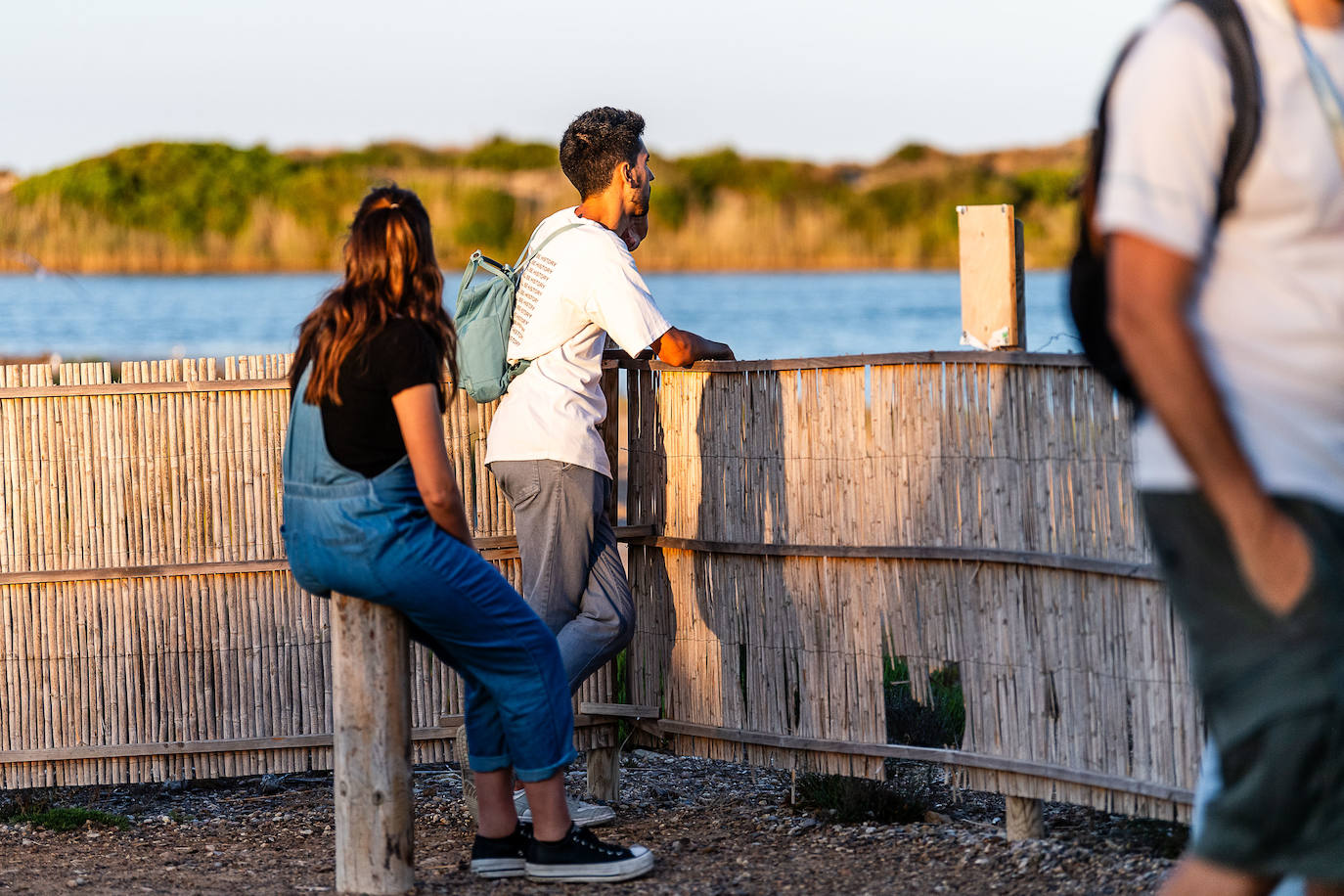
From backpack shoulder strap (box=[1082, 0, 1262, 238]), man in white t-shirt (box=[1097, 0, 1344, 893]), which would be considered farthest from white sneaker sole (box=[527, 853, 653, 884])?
Answer: backpack shoulder strap (box=[1082, 0, 1262, 238])

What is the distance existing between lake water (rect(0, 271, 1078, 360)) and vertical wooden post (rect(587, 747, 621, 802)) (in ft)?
46.6

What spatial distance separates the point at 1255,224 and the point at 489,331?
10.2 ft

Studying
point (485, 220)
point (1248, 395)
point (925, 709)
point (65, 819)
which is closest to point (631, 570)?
point (925, 709)

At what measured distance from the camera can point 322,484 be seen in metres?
3.93

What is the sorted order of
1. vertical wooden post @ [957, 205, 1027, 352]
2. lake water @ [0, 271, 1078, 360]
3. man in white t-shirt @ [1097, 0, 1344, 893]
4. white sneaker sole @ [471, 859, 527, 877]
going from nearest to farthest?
man in white t-shirt @ [1097, 0, 1344, 893] < white sneaker sole @ [471, 859, 527, 877] < vertical wooden post @ [957, 205, 1027, 352] < lake water @ [0, 271, 1078, 360]

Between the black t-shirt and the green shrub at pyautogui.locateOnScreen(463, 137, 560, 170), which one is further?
the green shrub at pyautogui.locateOnScreen(463, 137, 560, 170)

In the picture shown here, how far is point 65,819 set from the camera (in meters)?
5.31

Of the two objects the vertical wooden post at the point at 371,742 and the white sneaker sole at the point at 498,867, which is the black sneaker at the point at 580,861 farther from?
the vertical wooden post at the point at 371,742

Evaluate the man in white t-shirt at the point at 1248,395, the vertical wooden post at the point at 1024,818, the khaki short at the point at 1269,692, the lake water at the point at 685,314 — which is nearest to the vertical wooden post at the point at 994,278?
the vertical wooden post at the point at 1024,818

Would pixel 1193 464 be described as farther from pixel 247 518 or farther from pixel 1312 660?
pixel 247 518

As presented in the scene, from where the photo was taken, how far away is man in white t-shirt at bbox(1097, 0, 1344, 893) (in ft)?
6.61

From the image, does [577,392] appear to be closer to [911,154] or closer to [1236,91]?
[1236,91]

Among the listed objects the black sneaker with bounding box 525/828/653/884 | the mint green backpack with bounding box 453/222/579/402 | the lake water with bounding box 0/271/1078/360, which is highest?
the lake water with bounding box 0/271/1078/360

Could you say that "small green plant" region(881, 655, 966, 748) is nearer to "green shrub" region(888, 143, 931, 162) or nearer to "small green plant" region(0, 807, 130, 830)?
"small green plant" region(0, 807, 130, 830)
